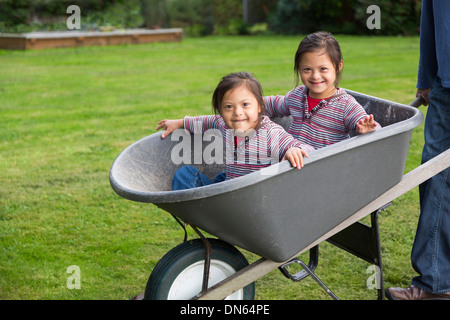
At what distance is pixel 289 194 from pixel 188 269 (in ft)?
1.62

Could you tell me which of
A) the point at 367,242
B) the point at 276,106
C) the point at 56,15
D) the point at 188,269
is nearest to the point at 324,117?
the point at 276,106

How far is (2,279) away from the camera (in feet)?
8.57

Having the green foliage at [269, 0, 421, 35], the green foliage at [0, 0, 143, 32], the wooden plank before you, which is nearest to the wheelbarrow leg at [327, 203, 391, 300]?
the wooden plank

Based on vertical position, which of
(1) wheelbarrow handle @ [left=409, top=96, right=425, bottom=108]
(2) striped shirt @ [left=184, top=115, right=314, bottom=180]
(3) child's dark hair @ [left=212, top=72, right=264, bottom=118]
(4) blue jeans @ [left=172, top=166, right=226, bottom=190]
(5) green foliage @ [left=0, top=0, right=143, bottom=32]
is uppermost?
(5) green foliage @ [left=0, top=0, right=143, bottom=32]

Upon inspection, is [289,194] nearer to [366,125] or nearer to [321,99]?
[366,125]

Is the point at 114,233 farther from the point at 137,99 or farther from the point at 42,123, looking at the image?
the point at 137,99

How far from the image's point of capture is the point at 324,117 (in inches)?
85.2

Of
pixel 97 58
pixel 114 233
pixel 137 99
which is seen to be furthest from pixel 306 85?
pixel 97 58

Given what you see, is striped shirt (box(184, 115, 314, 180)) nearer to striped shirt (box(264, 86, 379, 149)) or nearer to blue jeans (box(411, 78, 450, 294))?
striped shirt (box(264, 86, 379, 149))

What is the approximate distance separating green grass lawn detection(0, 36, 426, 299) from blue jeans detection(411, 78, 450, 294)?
297 mm

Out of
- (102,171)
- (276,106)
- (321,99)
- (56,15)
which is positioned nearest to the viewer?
(321,99)

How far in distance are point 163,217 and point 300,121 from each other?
1.39 m

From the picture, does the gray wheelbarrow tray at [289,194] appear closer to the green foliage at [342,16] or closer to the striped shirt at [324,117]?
the striped shirt at [324,117]

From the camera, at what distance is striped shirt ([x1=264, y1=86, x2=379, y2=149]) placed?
2115mm
